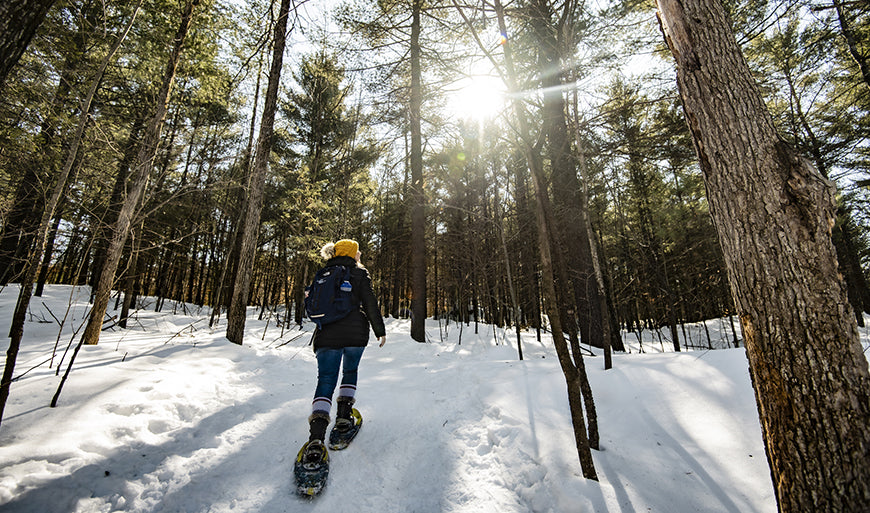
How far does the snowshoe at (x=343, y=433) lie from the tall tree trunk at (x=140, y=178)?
4.09m

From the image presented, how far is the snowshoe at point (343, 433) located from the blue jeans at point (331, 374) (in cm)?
21

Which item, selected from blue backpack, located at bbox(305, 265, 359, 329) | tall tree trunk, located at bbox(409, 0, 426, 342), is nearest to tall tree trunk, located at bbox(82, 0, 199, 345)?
blue backpack, located at bbox(305, 265, 359, 329)

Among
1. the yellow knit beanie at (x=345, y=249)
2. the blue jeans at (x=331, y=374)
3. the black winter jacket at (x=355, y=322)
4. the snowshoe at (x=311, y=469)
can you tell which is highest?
the yellow knit beanie at (x=345, y=249)

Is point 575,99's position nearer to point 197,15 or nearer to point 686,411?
point 686,411

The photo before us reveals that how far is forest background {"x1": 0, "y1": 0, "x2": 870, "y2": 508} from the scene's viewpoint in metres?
3.51

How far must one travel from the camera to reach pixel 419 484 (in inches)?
96.3

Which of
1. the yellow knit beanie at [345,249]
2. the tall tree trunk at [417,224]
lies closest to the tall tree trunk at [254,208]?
the tall tree trunk at [417,224]

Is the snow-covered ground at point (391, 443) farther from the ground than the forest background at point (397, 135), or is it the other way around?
the forest background at point (397, 135)

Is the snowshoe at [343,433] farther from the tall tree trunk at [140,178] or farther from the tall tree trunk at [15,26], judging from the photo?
the tall tree trunk at [140,178]

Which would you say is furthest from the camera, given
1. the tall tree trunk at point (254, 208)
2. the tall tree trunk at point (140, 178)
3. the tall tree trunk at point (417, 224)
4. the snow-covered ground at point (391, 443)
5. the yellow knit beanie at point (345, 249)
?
the tall tree trunk at point (417, 224)

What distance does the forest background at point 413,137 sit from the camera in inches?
138

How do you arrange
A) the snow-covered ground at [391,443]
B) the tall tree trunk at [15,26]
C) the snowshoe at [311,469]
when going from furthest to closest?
1. the snowshoe at [311,469]
2. the snow-covered ground at [391,443]
3. the tall tree trunk at [15,26]

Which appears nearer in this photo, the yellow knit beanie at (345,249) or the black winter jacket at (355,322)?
the black winter jacket at (355,322)

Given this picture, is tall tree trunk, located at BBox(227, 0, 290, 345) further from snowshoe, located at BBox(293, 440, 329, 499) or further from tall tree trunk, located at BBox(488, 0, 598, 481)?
tall tree trunk, located at BBox(488, 0, 598, 481)
